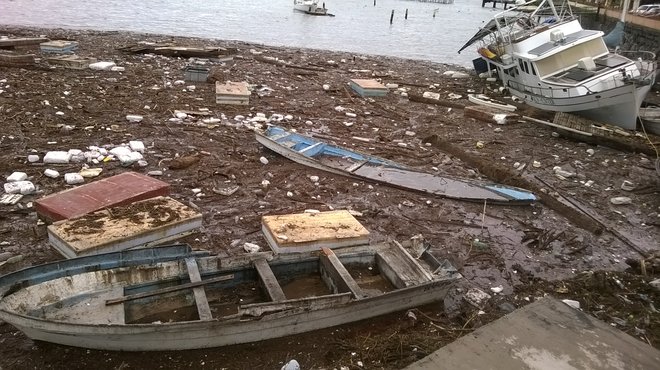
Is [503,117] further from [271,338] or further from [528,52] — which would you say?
[271,338]

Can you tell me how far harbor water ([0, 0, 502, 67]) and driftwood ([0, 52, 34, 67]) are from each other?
41.9 feet

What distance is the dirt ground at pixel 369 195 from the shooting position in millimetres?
3992

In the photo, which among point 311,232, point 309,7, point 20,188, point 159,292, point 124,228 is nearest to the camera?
point 159,292

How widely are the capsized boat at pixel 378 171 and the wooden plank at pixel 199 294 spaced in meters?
3.79

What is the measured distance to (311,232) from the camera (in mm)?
4723

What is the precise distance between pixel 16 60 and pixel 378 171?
9719 millimetres

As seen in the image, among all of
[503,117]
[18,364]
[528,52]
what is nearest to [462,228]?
[18,364]

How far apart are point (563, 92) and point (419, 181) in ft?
18.9

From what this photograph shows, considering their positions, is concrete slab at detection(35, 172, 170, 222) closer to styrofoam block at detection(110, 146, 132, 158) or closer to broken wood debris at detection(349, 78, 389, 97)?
styrofoam block at detection(110, 146, 132, 158)

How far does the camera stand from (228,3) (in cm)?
4616

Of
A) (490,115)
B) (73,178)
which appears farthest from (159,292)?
(490,115)

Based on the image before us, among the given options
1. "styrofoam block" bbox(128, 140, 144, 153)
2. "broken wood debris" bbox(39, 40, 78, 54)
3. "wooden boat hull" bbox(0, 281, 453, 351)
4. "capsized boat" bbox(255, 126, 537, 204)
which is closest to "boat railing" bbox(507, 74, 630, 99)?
"capsized boat" bbox(255, 126, 537, 204)

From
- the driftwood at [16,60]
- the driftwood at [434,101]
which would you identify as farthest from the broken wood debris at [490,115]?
the driftwood at [16,60]

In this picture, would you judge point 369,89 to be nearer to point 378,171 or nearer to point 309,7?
point 378,171
